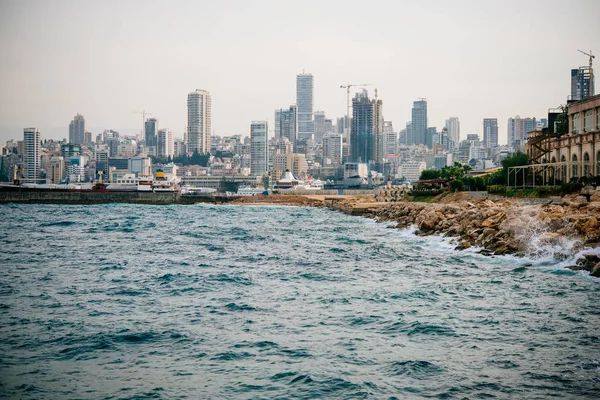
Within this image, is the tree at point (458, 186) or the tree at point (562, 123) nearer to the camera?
the tree at point (562, 123)

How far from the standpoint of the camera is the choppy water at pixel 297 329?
1006cm

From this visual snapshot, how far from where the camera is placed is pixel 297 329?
13.5 m

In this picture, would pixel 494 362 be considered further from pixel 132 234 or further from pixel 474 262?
pixel 132 234

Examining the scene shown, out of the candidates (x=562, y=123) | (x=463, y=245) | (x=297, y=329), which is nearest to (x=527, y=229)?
(x=463, y=245)

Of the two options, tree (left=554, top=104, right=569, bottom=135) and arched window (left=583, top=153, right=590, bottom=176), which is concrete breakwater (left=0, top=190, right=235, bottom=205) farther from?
arched window (left=583, top=153, right=590, bottom=176)

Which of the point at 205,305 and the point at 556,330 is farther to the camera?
the point at 205,305

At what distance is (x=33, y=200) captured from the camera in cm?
10406

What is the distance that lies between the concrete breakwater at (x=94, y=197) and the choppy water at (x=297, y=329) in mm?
87166

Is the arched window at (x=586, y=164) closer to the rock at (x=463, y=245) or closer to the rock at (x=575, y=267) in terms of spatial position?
the rock at (x=463, y=245)

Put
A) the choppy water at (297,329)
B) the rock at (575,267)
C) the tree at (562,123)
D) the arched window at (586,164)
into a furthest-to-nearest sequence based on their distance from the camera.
A: the tree at (562,123)
the arched window at (586,164)
the rock at (575,267)
the choppy water at (297,329)

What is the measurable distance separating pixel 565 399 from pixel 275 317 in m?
7.21

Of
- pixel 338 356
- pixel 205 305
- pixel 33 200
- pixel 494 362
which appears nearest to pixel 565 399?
pixel 494 362

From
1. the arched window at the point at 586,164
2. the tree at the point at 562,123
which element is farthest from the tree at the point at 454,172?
the arched window at the point at 586,164

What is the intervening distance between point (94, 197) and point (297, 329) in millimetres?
106231
